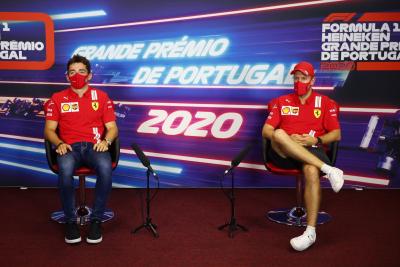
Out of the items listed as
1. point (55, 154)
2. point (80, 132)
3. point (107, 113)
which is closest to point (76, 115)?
point (80, 132)

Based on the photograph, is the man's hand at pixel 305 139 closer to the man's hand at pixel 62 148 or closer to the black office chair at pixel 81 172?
the black office chair at pixel 81 172

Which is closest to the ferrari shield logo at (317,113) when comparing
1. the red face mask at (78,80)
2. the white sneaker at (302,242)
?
the white sneaker at (302,242)

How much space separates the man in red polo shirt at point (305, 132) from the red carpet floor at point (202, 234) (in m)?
0.38

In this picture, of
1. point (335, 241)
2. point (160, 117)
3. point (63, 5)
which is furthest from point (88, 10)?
point (335, 241)

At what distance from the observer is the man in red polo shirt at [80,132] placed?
3506 mm

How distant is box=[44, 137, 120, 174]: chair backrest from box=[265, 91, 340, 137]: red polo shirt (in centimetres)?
127

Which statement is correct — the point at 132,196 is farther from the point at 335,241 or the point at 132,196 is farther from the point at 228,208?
the point at 335,241

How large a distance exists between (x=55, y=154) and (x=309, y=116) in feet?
6.82

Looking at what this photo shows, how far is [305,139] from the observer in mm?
3730

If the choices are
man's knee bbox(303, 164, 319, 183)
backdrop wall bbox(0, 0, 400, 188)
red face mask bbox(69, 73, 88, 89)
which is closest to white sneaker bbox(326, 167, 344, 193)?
man's knee bbox(303, 164, 319, 183)

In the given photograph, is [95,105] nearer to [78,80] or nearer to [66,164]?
[78,80]

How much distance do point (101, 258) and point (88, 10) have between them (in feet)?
8.68

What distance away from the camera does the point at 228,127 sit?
16.0ft

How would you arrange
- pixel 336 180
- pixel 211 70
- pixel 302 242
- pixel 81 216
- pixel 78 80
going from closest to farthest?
pixel 302 242, pixel 336 180, pixel 78 80, pixel 81 216, pixel 211 70
